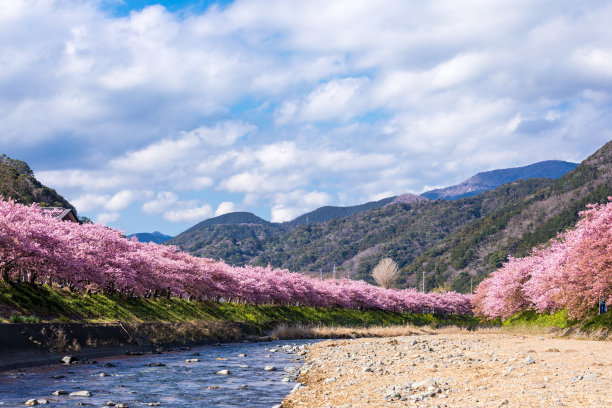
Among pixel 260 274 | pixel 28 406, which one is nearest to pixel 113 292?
pixel 28 406

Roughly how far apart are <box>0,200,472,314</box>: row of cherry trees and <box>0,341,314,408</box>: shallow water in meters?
7.38

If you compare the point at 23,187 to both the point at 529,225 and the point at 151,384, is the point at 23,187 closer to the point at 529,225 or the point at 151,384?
the point at 151,384

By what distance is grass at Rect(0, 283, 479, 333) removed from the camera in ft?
93.0

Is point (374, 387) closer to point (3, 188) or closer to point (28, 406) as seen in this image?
point (28, 406)

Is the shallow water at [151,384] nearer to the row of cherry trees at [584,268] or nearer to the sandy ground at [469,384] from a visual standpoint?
the sandy ground at [469,384]

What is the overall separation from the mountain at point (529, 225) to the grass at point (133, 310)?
9716 centimetres

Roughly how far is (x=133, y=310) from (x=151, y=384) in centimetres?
2283

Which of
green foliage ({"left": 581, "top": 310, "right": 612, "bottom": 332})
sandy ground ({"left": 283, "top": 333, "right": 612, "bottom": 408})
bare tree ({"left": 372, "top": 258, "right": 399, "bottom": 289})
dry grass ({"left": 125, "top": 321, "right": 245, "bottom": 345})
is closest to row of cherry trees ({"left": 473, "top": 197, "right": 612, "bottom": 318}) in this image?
green foliage ({"left": 581, "top": 310, "right": 612, "bottom": 332})

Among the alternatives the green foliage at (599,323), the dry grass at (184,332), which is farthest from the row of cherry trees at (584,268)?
the dry grass at (184,332)

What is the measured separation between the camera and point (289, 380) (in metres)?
21.1

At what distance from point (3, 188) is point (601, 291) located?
97.7m

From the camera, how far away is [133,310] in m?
40.4

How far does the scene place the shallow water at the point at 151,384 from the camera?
15641 mm

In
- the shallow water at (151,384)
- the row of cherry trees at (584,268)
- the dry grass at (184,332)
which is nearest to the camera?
the shallow water at (151,384)
